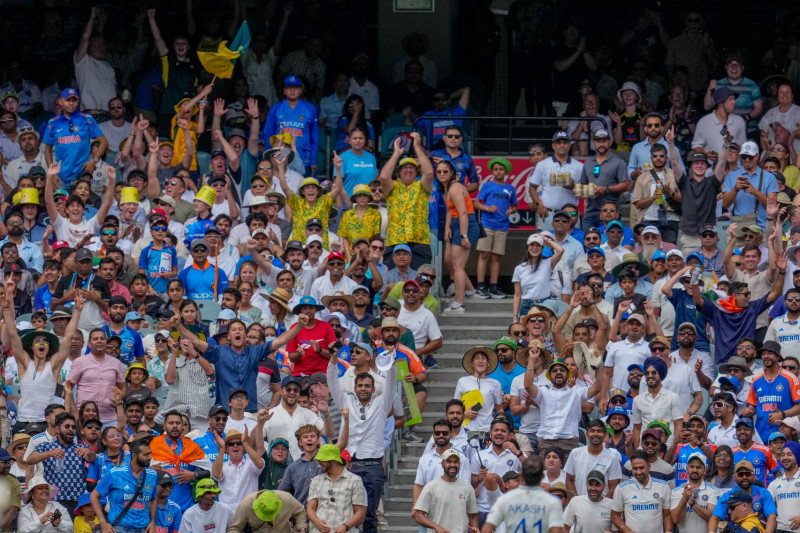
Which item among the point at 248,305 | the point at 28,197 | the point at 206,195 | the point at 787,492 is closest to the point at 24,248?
the point at 28,197

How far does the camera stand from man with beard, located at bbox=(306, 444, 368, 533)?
1695cm

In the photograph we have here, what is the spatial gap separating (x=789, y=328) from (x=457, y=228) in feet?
14.8

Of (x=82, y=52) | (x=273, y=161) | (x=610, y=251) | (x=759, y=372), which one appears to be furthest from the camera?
(x=82, y=52)

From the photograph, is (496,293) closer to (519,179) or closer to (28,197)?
(519,179)

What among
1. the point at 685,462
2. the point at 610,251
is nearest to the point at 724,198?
the point at 610,251

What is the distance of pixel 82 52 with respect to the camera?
83.4 feet

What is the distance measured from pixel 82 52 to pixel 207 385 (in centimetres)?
824

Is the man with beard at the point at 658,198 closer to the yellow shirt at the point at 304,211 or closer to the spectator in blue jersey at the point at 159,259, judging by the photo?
the yellow shirt at the point at 304,211

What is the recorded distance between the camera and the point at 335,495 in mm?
17016

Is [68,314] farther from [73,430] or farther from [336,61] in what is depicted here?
[336,61]

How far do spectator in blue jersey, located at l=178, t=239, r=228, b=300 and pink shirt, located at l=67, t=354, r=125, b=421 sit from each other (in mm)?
2016

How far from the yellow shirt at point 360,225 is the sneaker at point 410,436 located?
9.36 feet

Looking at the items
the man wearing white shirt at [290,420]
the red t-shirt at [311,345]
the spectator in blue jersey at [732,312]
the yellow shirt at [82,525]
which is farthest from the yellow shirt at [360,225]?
the yellow shirt at [82,525]

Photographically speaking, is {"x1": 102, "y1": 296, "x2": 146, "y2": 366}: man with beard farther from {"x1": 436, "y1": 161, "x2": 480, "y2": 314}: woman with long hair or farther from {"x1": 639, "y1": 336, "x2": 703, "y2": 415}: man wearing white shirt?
{"x1": 639, "y1": 336, "x2": 703, "y2": 415}: man wearing white shirt
